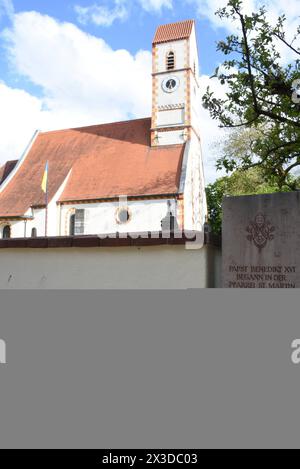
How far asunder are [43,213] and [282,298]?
22999 mm

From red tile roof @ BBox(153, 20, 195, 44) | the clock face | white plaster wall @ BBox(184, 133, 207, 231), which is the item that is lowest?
white plaster wall @ BBox(184, 133, 207, 231)

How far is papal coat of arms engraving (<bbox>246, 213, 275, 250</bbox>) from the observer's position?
414 centimetres

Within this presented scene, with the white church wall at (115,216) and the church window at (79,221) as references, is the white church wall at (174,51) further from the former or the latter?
the church window at (79,221)

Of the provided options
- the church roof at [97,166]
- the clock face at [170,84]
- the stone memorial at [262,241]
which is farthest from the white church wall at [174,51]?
the stone memorial at [262,241]

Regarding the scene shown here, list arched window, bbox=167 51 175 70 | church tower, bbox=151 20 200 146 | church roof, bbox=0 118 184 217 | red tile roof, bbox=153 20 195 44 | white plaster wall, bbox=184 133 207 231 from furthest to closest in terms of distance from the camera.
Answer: red tile roof, bbox=153 20 195 44 → arched window, bbox=167 51 175 70 → church tower, bbox=151 20 200 146 → church roof, bbox=0 118 184 217 → white plaster wall, bbox=184 133 207 231

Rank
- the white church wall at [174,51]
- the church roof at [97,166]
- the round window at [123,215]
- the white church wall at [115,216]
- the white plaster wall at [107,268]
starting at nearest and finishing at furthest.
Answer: the white plaster wall at [107,268] < the white church wall at [115,216] < the round window at [123,215] < the church roof at [97,166] < the white church wall at [174,51]

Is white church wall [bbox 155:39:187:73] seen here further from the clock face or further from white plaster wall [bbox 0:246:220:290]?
white plaster wall [bbox 0:246:220:290]

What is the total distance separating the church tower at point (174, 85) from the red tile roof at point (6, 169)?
10504 millimetres

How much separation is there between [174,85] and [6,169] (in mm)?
12968

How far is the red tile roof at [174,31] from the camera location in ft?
93.8

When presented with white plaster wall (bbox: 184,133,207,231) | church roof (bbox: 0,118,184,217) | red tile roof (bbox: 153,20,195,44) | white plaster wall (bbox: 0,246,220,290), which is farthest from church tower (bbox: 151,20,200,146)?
white plaster wall (bbox: 0,246,220,290)

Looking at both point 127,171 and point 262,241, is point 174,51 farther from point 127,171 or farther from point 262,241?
point 262,241

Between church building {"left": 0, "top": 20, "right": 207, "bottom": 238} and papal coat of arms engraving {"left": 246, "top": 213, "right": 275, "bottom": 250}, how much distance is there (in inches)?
746

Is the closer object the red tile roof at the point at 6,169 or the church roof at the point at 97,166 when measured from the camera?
the church roof at the point at 97,166
